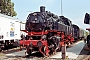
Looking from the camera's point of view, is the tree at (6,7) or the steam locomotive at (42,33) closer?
the steam locomotive at (42,33)

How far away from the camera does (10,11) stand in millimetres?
37875

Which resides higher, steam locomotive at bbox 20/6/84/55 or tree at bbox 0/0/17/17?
tree at bbox 0/0/17/17

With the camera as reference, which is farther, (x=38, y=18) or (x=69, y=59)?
(x=38, y=18)

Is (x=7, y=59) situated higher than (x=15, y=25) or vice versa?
(x=15, y=25)

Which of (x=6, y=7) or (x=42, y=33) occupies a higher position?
(x=6, y=7)

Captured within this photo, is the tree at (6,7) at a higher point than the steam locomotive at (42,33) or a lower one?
higher

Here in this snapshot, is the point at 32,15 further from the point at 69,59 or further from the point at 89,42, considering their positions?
the point at 89,42

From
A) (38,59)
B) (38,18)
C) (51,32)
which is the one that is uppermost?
(38,18)

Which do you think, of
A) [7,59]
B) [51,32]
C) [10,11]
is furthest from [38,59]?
[10,11]

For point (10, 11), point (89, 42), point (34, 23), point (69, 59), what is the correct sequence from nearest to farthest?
1. point (69, 59)
2. point (34, 23)
3. point (89, 42)
4. point (10, 11)

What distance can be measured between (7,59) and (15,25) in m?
8.64

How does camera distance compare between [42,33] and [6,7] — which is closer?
[42,33]

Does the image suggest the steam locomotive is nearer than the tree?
Yes

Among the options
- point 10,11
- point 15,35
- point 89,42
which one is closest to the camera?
point 89,42
